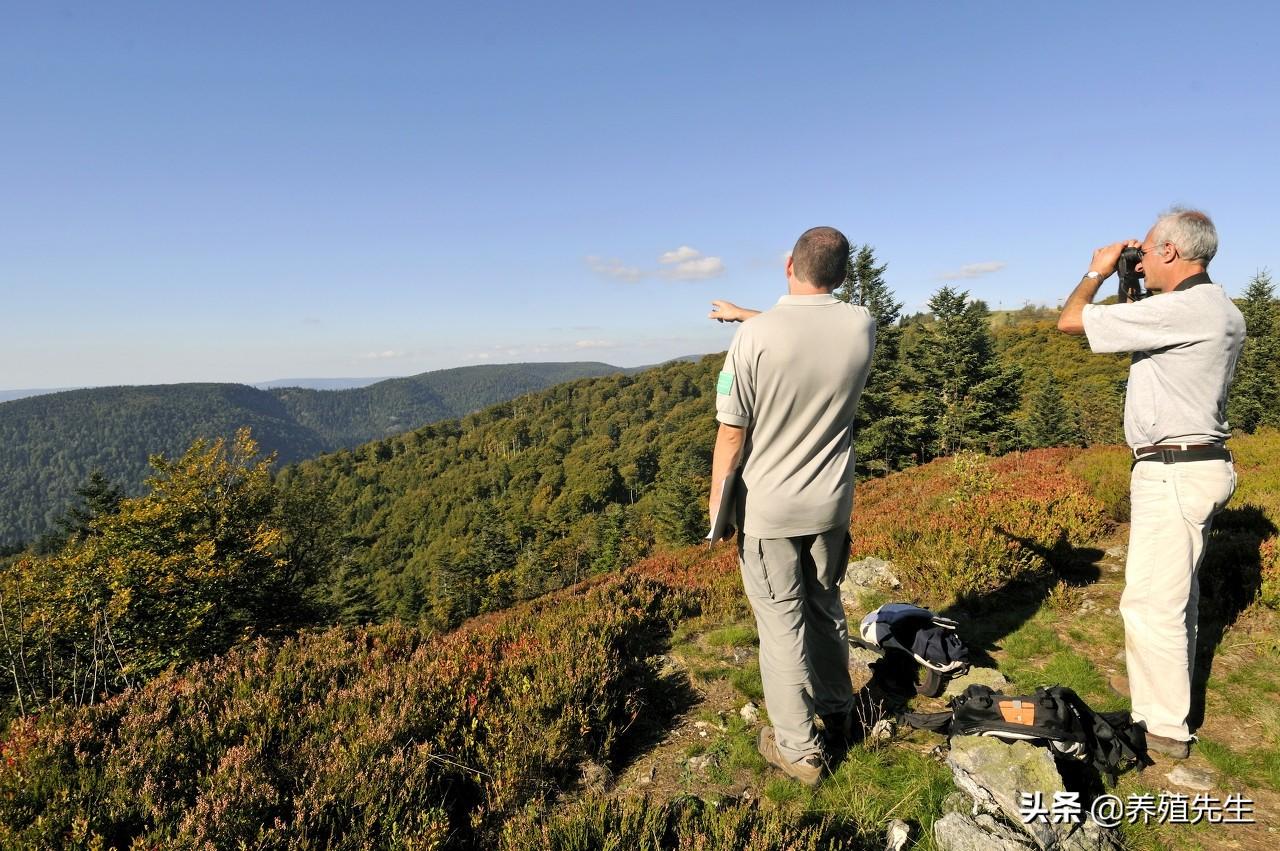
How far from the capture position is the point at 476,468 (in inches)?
5084

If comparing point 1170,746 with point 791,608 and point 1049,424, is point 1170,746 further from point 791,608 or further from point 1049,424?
point 1049,424

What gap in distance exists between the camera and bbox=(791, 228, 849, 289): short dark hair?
2471mm

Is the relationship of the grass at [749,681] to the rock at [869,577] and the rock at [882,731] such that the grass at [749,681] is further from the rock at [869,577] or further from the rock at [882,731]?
the rock at [869,577]

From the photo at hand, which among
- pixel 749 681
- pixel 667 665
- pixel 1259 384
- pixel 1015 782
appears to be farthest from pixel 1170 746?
pixel 1259 384

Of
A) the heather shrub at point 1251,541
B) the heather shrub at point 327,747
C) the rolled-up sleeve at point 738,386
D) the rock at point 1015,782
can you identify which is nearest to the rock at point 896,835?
the rock at point 1015,782

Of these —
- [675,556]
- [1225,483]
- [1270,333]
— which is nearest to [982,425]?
[1270,333]

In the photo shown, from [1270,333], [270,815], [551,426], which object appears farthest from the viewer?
[551,426]

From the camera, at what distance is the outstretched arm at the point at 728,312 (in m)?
2.98

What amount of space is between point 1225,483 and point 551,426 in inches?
5720

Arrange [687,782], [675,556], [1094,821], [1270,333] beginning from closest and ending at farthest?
[1094,821]
[687,782]
[675,556]
[1270,333]

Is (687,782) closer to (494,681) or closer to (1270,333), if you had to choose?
(494,681)

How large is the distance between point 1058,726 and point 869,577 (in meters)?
3.34

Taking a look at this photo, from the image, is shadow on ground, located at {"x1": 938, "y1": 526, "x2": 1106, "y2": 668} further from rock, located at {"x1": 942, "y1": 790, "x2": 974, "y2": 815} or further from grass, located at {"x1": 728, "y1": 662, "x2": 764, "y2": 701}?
rock, located at {"x1": 942, "y1": 790, "x2": 974, "y2": 815}

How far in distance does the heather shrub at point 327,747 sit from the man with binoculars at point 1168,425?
9.42ft
